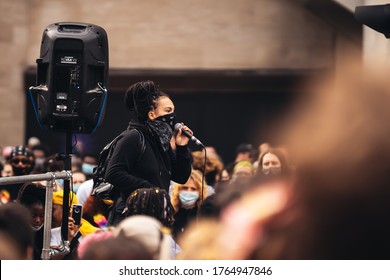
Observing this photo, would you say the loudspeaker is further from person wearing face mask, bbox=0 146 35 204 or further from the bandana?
person wearing face mask, bbox=0 146 35 204

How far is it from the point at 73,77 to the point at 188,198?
211 centimetres

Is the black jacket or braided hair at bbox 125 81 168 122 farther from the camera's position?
braided hair at bbox 125 81 168 122

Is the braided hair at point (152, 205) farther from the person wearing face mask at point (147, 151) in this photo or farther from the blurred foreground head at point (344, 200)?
the blurred foreground head at point (344, 200)

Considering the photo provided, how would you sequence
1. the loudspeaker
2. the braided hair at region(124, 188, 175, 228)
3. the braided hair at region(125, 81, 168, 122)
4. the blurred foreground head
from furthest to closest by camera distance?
the loudspeaker, the braided hair at region(125, 81, 168, 122), the braided hair at region(124, 188, 175, 228), the blurred foreground head

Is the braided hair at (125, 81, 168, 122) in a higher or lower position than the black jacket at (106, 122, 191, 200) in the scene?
higher

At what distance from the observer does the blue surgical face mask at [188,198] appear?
9.02 metres

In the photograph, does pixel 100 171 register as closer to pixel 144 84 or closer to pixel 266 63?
pixel 144 84

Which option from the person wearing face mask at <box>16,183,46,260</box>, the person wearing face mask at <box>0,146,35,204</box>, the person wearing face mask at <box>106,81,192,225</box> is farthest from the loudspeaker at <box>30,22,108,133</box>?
the person wearing face mask at <box>0,146,35,204</box>

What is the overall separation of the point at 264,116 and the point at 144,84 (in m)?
12.1

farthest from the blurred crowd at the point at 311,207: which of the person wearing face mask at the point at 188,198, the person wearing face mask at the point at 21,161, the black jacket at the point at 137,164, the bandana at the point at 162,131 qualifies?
the person wearing face mask at the point at 21,161

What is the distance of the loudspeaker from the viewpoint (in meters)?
7.23

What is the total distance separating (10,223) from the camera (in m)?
4.57

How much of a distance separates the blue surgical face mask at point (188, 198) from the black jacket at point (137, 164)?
221 centimetres
